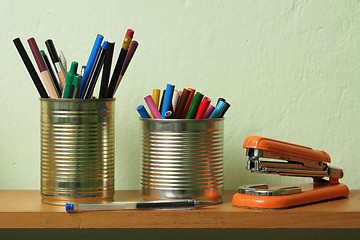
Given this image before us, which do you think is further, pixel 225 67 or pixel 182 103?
pixel 225 67

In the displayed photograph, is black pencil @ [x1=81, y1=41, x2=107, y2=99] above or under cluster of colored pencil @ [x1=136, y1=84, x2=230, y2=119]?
above

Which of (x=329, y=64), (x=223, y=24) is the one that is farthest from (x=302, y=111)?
(x=223, y=24)

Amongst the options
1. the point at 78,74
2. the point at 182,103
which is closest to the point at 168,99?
the point at 182,103

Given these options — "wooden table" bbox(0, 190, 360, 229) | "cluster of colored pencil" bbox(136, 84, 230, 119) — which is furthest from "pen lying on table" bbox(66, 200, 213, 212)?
"cluster of colored pencil" bbox(136, 84, 230, 119)

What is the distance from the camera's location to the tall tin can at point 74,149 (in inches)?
28.1

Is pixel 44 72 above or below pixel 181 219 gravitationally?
above

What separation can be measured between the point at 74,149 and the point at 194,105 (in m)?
0.18

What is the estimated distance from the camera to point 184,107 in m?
0.75

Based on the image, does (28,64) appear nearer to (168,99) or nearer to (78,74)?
(78,74)

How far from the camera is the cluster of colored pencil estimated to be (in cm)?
73

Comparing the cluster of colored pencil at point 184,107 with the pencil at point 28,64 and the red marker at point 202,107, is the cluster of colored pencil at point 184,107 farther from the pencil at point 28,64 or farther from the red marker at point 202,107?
the pencil at point 28,64

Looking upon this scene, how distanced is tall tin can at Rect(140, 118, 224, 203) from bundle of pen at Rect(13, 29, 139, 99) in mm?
88

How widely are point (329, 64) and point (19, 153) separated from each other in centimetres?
55

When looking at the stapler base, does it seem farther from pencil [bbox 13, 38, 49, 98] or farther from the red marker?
pencil [bbox 13, 38, 49, 98]
